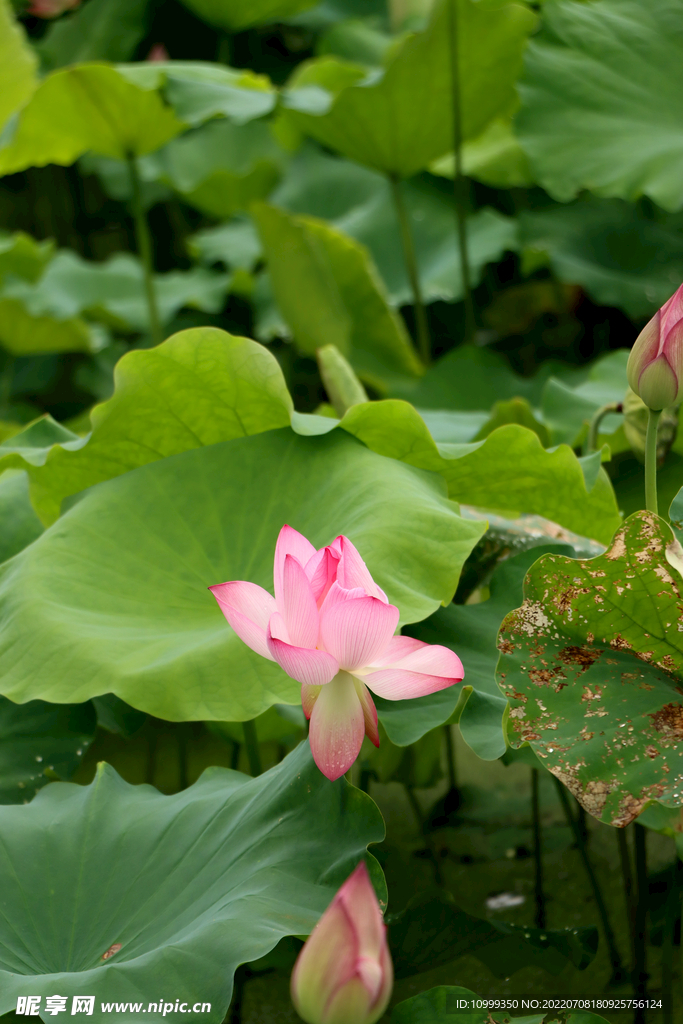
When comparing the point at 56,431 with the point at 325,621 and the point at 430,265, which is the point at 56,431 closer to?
the point at 325,621

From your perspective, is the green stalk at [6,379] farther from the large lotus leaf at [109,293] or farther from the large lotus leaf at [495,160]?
the large lotus leaf at [495,160]

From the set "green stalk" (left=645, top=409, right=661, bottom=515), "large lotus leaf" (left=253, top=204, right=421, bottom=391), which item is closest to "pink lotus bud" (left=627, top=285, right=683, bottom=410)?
"green stalk" (left=645, top=409, right=661, bottom=515)

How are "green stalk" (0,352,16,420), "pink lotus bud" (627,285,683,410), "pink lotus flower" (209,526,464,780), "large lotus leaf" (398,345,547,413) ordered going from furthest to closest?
"green stalk" (0,352,16,420) → "large lotus leaf" (398,345,547,413) → "pink lotus bud" (627,285,683,410) → "pink lotus flower" (209,526,464,780)

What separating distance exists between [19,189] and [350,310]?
1766 millimetres

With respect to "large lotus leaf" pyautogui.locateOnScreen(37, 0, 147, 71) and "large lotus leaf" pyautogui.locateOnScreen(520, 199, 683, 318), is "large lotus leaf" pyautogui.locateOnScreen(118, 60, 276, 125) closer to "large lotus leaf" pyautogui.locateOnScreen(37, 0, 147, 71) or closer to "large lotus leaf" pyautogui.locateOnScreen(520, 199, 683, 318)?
"large lotus leaf" pyautogui.locateOnScreen(520, 199, 683, 318)

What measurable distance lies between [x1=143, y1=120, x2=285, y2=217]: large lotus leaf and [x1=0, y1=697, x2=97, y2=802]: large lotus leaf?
1.91 meters

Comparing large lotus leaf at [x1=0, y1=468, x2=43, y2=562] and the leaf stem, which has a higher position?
large lotus leaf at [x1=0, y1=468, x2=43, y2=562]

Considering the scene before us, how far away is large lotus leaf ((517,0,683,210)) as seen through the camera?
4.77 feet

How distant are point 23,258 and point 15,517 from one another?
1489mm

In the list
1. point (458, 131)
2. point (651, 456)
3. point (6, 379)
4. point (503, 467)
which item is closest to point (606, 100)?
point (458, 131)

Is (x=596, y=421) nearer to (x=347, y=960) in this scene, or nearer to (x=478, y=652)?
(x=478, y=652)

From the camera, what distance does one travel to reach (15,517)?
3.15 ft

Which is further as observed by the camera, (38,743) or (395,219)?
(395,219)

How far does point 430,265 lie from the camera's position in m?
2.05
